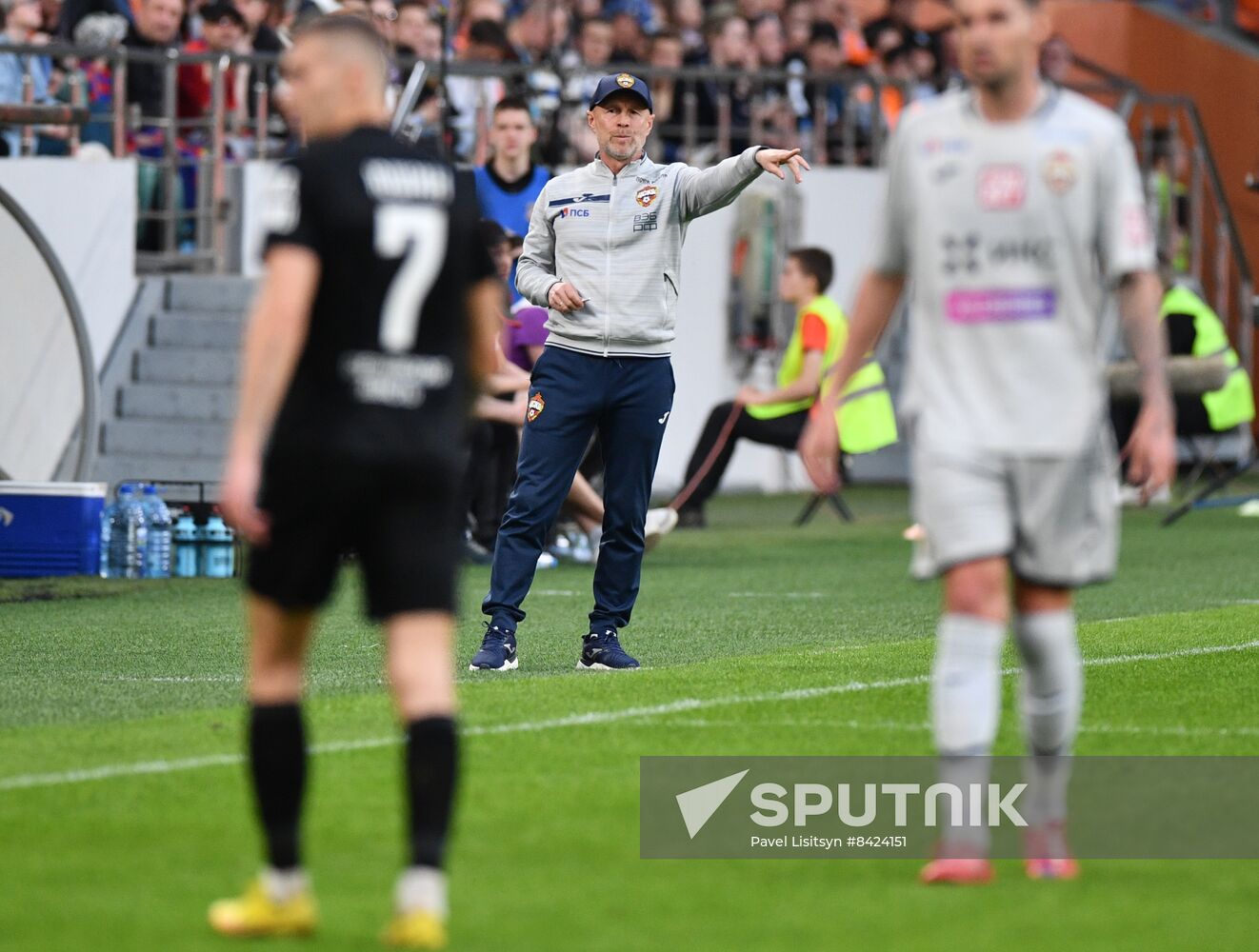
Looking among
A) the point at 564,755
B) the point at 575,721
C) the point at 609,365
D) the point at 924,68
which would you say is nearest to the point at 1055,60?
the point at 924,68

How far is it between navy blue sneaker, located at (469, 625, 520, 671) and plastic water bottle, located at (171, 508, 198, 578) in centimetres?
472

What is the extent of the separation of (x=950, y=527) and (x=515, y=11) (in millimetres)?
16802

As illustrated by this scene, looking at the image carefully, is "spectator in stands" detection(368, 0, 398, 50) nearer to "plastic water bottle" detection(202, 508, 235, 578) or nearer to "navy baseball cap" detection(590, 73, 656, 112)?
"plastic water bottle" detection(202, 508, 235, 578)

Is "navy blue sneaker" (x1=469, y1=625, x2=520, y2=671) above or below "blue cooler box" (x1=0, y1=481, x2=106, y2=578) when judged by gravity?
above


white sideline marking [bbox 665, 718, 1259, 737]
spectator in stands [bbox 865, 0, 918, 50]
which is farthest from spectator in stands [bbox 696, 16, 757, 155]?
white sideline marking [bbox 665, 718, 1259, 737]

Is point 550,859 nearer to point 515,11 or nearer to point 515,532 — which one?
point 515,532

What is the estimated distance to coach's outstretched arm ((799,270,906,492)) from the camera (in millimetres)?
5504

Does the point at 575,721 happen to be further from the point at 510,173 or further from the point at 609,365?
the point at 510,173

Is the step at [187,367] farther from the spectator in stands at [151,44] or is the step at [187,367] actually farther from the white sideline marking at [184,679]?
the white sideline marking at [184,679]

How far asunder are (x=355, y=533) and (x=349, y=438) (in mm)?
222

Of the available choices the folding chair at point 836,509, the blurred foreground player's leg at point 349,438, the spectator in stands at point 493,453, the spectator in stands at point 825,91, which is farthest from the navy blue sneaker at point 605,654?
the spectator in stands at point 825,91

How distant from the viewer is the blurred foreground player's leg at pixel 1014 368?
16.9ft

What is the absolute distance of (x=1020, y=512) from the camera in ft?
17.0

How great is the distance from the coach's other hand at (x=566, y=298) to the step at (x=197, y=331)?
9.24m
